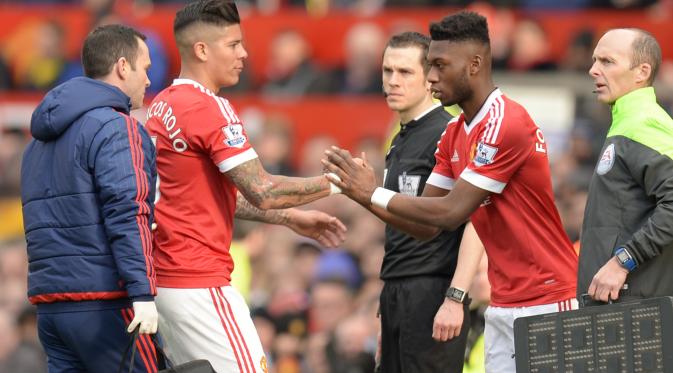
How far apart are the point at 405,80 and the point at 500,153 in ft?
4.03

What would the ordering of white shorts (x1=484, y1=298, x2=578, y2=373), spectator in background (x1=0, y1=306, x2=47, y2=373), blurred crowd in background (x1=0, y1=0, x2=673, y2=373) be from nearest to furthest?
1. white shorts (x1=484, y1=298, x2=578, y2=373)
2. blurred crowd in background (x1=0, y1=0, x2=673, y2=373)
3. spectator in background (x1=0, y1=306, x2=47, y2=373)

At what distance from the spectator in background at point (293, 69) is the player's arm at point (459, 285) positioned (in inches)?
279

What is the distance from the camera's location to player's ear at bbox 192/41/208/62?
7.59 m

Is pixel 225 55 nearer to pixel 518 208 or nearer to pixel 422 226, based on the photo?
pixel 422 226

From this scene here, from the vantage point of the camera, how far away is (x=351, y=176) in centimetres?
753

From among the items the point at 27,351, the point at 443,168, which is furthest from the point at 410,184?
the point at 27,351

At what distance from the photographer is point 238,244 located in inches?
478

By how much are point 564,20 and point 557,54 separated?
0.39 m

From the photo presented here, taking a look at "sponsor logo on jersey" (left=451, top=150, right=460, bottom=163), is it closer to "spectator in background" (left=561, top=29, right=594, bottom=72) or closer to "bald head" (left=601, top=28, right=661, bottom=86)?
"bald head" (left=601, top=28, right=661, bottom=86)

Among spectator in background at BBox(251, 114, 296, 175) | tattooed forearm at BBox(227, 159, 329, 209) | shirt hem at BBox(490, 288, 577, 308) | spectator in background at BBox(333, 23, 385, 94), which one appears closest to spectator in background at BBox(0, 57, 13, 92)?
spectator in background at BBox(251, 114, 296, 175)

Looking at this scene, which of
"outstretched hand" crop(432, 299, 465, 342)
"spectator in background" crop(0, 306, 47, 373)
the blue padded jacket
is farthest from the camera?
"spectator in background" crop(0, 306, 47, 373)

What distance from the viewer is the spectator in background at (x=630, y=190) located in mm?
7035

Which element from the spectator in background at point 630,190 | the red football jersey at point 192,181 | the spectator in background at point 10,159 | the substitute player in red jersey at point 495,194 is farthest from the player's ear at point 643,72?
the spectator in background at point 10,159

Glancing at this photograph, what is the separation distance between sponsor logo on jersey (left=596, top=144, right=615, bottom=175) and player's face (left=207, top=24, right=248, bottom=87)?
2025 mm
